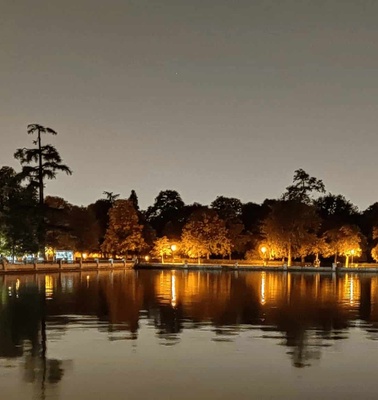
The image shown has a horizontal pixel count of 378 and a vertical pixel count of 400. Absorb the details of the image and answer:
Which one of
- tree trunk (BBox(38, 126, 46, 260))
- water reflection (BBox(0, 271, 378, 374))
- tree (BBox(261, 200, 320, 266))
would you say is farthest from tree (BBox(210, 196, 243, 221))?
water reflection (BBox(0, 271, 378, 374))

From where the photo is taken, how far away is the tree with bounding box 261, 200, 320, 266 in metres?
74.1

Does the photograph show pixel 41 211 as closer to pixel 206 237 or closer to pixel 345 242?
pixel 206 237

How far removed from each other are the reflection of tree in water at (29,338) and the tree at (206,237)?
51.8 meters

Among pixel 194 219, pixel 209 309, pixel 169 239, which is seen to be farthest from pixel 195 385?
pixel 169 239

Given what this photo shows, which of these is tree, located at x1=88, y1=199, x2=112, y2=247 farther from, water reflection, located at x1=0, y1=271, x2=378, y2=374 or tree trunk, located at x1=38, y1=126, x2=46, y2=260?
water reflection, located at x1=0, y1=271, x2=378, y2=374

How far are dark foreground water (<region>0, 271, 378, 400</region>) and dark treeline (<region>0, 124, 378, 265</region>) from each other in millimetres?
34964

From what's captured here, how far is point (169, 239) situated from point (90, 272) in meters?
27.3

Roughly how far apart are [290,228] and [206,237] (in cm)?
1179

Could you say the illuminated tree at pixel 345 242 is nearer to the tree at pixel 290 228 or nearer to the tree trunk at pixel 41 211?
the tree at pixel 290 228

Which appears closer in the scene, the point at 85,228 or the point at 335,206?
the point at 85,228

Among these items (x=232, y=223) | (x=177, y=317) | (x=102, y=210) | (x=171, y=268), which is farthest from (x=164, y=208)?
(x=177, y=317)

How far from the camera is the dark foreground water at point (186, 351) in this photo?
1216cm

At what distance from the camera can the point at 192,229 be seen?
269ft

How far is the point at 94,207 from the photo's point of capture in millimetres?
99438
